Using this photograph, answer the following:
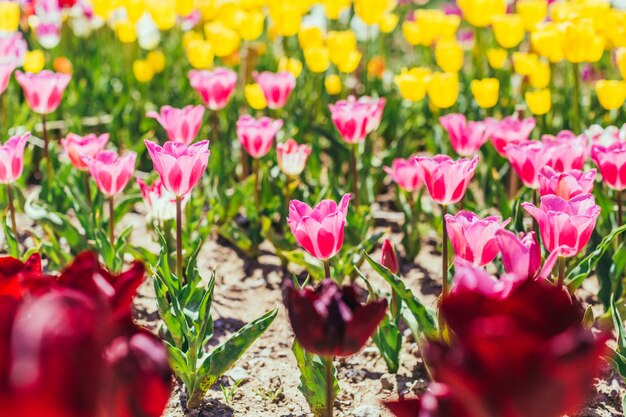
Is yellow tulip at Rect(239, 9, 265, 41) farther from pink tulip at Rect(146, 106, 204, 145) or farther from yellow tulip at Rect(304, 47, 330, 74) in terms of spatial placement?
pink tulip at Rect(146, 106, 204, 145)

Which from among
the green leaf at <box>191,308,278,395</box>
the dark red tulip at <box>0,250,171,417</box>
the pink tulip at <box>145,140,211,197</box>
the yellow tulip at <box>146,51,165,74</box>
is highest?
the dark red tulip at <box>0,250,171,417</box>

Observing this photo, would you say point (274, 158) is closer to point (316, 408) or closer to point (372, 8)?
point (372, 8)

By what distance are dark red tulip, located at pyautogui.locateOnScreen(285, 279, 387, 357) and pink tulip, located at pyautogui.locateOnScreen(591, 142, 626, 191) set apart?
130cm

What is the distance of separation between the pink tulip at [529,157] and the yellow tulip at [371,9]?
2.26 metres

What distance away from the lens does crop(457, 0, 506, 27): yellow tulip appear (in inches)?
177

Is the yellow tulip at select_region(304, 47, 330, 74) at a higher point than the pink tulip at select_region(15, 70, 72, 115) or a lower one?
lower

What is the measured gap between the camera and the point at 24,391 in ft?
3.24

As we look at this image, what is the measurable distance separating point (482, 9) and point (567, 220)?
2.69 m

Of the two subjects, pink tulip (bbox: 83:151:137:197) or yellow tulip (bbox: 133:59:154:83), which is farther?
yellow tulip (bbox: 133:59:154:83)

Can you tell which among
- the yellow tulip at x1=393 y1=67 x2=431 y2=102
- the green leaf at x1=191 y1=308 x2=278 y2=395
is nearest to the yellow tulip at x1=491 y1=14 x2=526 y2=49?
the yellow tulip at x1=393 y1=67 x2=431 y2=102

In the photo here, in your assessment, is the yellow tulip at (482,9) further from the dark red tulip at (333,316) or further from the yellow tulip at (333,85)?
the dark red tulip at (333,316)

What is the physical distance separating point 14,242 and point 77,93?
72.1 inches

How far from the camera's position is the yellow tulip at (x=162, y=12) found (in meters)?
5.05

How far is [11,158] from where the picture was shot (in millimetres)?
2738
